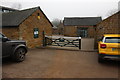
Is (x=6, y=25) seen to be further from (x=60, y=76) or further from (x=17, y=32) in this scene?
(x=60, y=76)

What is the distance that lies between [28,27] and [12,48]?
16.0 ft

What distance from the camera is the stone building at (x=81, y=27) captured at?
90.6 ft

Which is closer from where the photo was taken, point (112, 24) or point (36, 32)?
point (112, 24)

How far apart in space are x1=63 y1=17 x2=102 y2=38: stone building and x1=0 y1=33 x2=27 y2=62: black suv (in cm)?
2333

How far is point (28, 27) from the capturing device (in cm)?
1007

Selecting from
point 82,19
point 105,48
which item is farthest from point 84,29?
point 105,48

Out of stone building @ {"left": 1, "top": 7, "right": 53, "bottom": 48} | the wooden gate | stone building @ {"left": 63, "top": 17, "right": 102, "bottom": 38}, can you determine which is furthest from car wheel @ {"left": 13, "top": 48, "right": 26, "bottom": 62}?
stone building @ {"left": 63, "top": 17, "right": 102, "bottom": 38}

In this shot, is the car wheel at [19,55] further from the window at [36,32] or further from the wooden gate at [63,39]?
the wooden gate at [63,39]

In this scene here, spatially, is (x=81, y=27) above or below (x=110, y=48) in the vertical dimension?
above

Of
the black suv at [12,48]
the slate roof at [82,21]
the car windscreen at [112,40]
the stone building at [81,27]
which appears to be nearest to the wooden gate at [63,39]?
the car windscreen at [112,40]

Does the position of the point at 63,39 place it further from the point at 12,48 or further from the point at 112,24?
the point at 12,48

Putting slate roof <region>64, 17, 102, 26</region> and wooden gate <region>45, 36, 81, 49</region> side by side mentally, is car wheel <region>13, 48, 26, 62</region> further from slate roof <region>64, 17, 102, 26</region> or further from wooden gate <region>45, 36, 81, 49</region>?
slate roof <region>64, 17, 102, 26</region>

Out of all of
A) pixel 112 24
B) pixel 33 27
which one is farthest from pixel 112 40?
pixel 33 27

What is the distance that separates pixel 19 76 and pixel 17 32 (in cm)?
598
